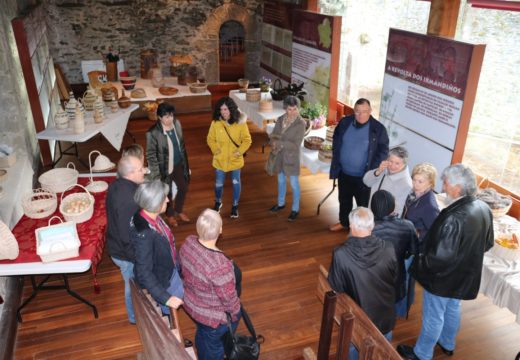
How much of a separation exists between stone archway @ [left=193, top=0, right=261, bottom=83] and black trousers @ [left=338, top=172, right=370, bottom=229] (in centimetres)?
748

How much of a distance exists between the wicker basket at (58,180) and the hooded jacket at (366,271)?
345 centimetres

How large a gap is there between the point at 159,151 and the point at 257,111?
120 inches

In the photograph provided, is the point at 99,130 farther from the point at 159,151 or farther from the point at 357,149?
the point at 357,149

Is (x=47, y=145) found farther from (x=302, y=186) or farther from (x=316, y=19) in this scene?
(x=316, y=19)

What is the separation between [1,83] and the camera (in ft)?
18.7

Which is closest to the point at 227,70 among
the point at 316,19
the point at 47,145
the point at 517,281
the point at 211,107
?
the point at 211,107

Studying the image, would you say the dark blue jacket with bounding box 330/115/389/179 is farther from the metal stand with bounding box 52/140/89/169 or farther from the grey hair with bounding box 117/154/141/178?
the metal stand with bounding box 52/140/89/169

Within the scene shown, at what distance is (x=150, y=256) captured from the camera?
2947 mm

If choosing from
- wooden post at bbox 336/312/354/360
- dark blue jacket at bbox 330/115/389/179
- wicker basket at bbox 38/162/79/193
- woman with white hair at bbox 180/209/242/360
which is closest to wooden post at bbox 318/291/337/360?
wooden post at bbox 336/312/354/360

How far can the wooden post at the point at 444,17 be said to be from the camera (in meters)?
5.09

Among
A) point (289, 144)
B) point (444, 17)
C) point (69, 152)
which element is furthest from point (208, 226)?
point (69, 152)

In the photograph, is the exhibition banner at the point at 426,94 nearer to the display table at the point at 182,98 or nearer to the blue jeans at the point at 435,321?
the blue jeans at the point at 435,321

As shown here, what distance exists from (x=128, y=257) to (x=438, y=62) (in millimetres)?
4034

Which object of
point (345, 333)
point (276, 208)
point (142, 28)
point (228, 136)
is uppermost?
point (142, 28)
